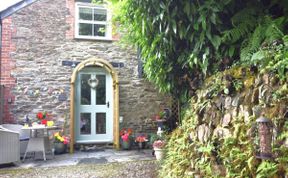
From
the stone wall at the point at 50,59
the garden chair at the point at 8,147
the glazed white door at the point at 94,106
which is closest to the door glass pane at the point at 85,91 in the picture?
the glazed white door at the point at 94,106

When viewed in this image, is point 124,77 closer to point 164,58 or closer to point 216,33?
point 164,58

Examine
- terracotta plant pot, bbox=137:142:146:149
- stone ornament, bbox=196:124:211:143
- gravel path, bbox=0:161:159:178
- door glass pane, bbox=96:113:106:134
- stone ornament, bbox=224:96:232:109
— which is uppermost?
stone ornament, bbox=224:96:232:109

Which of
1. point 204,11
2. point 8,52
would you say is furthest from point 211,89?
point 8,52

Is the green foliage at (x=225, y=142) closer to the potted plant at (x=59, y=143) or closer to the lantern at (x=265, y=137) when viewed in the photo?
the lantern at (x=265, y=137)

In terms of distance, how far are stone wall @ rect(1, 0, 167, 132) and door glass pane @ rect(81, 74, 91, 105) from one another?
16.4 inches

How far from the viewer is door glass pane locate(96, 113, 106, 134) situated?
7121mm

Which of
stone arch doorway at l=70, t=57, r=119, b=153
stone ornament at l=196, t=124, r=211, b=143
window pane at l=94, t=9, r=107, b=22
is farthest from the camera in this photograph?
window pane at l=94, t=9, r=107, b=22

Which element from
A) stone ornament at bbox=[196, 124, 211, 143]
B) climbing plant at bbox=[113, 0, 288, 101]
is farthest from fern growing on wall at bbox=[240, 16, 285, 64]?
stone ornament at bbox=[196, 124, 211, 143]

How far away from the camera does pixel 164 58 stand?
3.60 metres

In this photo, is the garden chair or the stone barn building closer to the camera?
the garden chair

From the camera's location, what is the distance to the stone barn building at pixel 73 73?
645 cm

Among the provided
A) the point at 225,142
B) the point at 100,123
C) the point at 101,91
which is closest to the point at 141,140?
the point at 100,123

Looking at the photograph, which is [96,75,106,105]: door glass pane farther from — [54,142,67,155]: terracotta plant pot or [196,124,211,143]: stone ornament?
[196,124,211,143]: stone ornament

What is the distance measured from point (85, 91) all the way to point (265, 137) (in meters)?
5.72
